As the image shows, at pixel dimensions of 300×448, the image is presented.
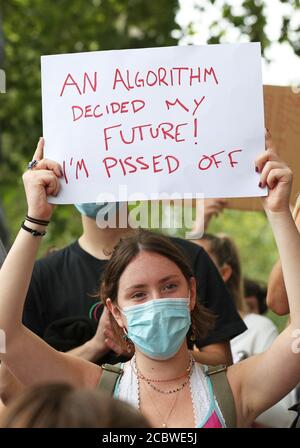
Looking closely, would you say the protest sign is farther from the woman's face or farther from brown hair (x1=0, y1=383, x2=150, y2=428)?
brown hair (x1=0, y1=383, x2=150, y2=428)

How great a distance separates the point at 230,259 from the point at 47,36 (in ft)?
20.2

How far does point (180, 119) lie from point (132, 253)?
0.49 m

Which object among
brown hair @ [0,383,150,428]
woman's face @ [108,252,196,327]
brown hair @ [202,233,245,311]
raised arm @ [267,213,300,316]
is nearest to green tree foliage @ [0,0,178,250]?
brown hair @ [202,233,245,311]

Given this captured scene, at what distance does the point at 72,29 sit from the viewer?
36.2 feet

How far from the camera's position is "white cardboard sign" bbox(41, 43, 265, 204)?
305 centimetres

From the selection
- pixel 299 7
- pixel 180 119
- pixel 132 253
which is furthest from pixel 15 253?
pixel 299 7

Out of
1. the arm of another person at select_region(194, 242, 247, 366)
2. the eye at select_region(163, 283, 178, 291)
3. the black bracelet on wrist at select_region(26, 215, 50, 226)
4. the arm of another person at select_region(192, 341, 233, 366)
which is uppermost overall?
the black bracelet on wrist at select_region(26, 215, 50, 226)

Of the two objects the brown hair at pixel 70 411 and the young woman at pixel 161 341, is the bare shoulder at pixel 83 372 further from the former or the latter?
the brown hair at pixel 70 411

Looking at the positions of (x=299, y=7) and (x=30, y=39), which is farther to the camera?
(x=30, y=39)

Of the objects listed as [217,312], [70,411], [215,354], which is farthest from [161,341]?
[70,411]

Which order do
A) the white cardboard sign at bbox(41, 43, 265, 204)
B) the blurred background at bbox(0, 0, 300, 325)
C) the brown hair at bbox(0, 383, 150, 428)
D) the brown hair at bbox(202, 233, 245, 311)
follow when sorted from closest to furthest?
the brown hair at bbox(0, 383, 150, 428) < the white cardboard sign at bbox(41, 43, 265, 204) < the brown hair at bbox(202, 233, 245, 311) < the blurred background at bbox(0, 0, 300, 325)

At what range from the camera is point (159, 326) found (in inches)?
117

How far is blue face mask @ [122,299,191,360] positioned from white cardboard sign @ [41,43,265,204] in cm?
36
